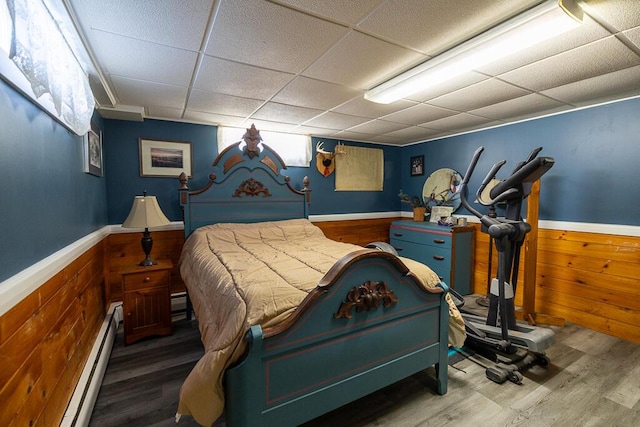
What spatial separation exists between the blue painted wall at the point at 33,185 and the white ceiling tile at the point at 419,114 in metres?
2.78

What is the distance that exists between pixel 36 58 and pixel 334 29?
4.37 feet

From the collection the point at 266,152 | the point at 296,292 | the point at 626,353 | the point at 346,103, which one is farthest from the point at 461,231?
the point at 296,292

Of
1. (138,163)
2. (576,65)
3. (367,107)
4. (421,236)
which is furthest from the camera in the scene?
(421,236)

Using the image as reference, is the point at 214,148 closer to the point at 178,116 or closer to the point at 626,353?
the point at 178,116

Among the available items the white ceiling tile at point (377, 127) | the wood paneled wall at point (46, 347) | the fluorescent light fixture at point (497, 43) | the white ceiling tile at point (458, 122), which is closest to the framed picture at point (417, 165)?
the white ceiling tile at point (458, 122)

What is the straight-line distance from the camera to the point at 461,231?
3.69 metres

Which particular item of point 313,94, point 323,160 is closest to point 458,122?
point 323,160

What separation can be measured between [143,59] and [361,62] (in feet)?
4.67

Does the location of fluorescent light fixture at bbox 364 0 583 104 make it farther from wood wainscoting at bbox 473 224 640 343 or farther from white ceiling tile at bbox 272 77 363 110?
wood wainscoting at bbox 473 224 640 343

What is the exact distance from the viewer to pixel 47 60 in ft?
4.10

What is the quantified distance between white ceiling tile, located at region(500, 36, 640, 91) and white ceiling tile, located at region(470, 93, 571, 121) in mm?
349

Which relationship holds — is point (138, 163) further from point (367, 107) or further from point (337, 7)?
point (337, 7)

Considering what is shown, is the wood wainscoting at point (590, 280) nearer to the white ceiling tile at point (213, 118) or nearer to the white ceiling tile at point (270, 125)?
the white ceiling tile at point (270, 125)

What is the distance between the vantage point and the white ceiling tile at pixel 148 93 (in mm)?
2285
